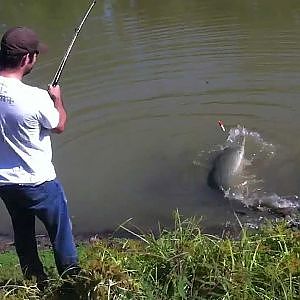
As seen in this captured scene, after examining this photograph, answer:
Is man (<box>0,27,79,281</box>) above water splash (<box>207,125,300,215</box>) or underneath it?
above

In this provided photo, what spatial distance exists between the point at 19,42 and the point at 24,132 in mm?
582

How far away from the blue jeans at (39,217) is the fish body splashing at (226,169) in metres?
3.09

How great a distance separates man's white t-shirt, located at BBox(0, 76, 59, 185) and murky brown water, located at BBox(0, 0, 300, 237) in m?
2.80

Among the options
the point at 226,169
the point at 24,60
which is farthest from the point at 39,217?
the point at 226,169

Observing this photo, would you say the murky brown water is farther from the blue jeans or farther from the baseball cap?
the baseball cap

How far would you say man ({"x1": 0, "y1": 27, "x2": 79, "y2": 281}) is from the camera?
4.16 meters

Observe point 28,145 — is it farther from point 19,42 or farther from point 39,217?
point 19,42

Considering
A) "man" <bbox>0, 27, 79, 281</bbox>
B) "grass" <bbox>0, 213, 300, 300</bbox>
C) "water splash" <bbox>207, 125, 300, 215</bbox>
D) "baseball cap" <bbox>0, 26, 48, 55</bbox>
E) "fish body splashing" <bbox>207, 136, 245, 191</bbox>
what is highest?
"baseball cap" <bbox>0, 26, 48, 55</bbox>

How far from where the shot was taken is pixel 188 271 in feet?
13.5

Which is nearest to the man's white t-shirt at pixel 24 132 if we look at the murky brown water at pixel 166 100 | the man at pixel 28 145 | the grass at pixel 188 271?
the man at pixel 28 145

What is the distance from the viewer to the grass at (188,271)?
13.0 ft

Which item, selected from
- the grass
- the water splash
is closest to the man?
the grass

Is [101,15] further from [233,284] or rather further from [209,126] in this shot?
[233,284]

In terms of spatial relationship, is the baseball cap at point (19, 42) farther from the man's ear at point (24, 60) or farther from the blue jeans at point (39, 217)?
the blue jeans at point (39, 217)
